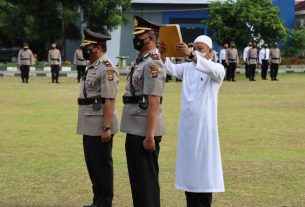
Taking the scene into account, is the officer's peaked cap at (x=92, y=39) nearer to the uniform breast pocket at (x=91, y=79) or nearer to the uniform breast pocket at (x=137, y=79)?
the uniform breast pocket at (x=91, y=79)

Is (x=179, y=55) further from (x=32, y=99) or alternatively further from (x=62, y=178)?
(x=32, y=99)

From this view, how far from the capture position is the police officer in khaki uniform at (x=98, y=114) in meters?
6.38

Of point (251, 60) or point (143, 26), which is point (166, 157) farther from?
point (251, 60)

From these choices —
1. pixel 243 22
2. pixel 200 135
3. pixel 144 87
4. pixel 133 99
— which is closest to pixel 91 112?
pixel 133 99

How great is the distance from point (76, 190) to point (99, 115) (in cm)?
133

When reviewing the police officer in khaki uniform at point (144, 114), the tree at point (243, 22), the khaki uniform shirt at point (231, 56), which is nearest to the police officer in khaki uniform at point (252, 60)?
the khaki uniform shirt at point (231, 56)

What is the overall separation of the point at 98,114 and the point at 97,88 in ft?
0.87

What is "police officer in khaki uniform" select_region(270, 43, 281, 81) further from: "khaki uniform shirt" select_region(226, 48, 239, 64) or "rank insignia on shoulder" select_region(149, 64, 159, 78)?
"rank insignia on shoulder" select_region(149, 64, 159, 78)

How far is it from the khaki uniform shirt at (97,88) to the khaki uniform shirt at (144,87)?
64 centimetres

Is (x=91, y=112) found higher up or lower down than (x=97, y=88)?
lower down

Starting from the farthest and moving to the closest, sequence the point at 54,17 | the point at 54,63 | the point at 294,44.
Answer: the point at 294,44 < the point at 54,17 < the point at 54,63

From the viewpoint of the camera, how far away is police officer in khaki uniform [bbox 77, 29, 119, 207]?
20.9 feet

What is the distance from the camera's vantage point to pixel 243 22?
114 ft

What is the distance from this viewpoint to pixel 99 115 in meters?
6.46
